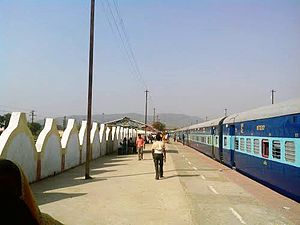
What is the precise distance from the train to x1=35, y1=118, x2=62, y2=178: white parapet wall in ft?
26.8

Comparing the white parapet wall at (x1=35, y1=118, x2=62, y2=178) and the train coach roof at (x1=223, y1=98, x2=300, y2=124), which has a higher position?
the train coach roof at (x1=223, y1=98, x2=300, y2=124)

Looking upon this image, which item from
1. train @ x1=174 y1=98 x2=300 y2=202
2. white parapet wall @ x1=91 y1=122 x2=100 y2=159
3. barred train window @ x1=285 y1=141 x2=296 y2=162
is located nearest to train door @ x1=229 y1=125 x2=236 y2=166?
train @ x1=174 y1=98 x2=300 y2=202

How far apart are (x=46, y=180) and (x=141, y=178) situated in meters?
3.80

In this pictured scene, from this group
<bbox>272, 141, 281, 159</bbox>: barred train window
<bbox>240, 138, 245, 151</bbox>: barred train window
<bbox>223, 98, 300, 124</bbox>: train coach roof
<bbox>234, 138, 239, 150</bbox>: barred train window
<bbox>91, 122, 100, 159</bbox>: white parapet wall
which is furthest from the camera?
<bbox>91, 122, 100, 159</bbox>: white parapet wall

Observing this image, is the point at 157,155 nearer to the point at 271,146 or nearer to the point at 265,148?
the point at 265,148

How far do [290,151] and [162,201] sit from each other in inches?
145

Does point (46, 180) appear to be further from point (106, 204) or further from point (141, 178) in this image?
point (106, 204)

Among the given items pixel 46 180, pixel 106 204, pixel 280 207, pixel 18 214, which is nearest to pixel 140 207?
pixel 106 204

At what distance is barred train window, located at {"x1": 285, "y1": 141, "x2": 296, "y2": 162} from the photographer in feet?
36.8

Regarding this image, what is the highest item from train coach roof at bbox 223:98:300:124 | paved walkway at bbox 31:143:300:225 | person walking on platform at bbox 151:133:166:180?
train coach roof at bbox 223:98:300:124

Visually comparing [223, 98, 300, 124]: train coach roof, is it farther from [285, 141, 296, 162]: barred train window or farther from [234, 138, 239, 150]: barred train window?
[234, 138, 239, 150]: barred train window

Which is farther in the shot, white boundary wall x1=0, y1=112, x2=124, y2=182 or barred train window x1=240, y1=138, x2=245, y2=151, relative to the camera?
barred train window x1=240, y1=138, x2=245, y2=151

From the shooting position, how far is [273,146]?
44.1ft

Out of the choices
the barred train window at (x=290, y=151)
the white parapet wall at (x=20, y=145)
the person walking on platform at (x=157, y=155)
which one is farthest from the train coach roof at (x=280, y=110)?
the white parapet wall at (x=20, y=145)
